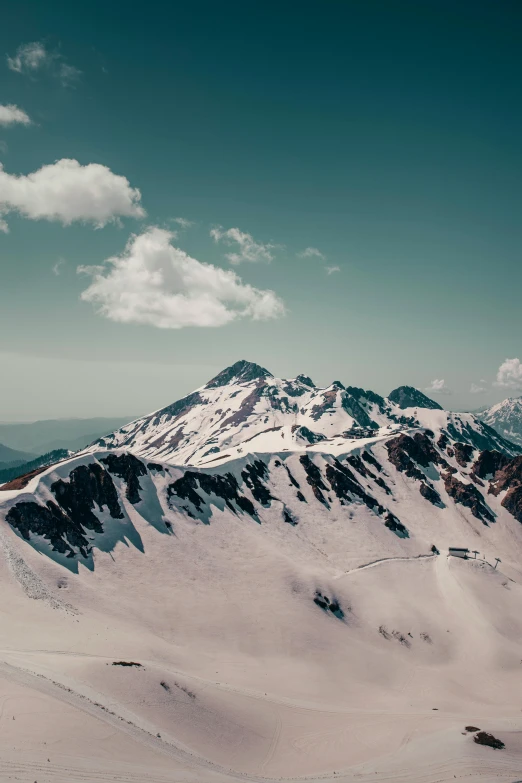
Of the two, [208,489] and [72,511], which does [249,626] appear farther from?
[208,489]

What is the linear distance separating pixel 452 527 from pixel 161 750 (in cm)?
15162

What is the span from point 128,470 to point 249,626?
5471 centimetres

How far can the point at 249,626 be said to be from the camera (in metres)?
81.6

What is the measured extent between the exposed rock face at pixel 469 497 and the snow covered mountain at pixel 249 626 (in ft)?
38.3

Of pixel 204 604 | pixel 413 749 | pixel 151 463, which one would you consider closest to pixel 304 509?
pixel 151 463

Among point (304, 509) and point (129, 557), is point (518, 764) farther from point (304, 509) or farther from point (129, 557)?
point (304, 509)

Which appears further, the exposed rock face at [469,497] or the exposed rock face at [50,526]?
the exposed rock face at [469,497]

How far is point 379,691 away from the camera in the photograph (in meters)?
71.2

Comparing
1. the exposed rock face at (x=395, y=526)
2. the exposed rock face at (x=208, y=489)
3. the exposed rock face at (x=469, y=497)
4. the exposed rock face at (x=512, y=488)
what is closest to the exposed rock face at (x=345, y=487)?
the exposed rock face at (x=395, y=526)

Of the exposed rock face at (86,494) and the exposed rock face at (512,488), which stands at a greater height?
the exposed rock face at (86,494)

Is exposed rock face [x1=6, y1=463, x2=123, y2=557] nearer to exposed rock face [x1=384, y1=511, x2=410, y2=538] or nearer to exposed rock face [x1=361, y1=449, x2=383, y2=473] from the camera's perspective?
exposed rock face [x1=384, y1=511, x2=410, y2=538]

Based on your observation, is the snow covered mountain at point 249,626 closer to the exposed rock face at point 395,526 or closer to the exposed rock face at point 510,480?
the exposed rock face at point 395,526

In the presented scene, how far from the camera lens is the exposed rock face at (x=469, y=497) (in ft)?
576

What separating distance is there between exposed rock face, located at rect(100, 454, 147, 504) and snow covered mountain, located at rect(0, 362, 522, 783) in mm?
669
